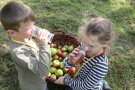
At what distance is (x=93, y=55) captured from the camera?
2.45 m

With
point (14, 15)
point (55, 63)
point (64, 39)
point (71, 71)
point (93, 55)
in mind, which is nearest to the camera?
point (14, 15)

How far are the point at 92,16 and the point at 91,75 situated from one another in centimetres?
255

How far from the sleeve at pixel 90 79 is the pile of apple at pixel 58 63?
0.25m

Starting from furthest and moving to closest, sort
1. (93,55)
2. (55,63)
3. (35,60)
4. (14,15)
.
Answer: (55,63) < (93,55) < (35,60) < (14,15)

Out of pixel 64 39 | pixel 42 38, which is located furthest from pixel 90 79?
pixel 64 39

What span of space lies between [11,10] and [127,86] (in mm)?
2205

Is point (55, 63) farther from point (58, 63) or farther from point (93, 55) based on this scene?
point (93, 55)

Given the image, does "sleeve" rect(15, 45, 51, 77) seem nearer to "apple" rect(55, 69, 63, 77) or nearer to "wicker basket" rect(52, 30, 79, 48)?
"apple" rect(55, 69, 63, 77)

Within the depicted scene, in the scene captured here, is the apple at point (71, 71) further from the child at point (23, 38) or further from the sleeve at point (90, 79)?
the child at point (23, 38)

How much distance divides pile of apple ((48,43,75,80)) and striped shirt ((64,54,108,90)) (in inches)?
11.2

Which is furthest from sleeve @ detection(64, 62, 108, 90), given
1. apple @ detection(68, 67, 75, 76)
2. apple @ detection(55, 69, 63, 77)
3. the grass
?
the grass

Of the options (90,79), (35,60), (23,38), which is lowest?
(90,79)

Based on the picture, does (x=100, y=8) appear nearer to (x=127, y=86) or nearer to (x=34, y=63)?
(x=127, y=86)

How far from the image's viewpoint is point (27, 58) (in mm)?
2203
